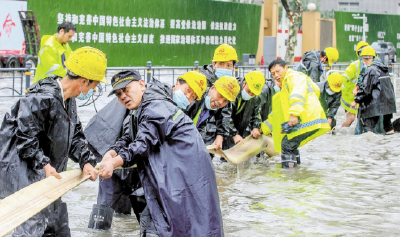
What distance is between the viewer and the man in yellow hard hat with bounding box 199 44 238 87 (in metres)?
7.28

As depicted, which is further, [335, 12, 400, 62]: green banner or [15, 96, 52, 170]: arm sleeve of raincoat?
[335, 12, 400, 62]: green banner

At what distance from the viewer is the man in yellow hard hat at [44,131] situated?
3.61 m

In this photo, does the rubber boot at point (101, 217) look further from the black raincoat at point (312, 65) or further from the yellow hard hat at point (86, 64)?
the black raincoat at point (312, 65)

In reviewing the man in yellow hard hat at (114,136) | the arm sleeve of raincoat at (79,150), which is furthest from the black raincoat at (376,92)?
the arm sleeve of raincoat at (79,150)

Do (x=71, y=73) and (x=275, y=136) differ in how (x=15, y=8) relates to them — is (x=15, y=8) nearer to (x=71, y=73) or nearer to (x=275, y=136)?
(x=275, y=136)

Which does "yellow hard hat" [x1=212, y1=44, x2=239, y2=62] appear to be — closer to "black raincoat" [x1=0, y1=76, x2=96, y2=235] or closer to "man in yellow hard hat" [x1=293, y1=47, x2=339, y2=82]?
"black raincoat" [x1=0, y1=76, x2=96, y2=235]

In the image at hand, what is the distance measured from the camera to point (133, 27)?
1004 inches

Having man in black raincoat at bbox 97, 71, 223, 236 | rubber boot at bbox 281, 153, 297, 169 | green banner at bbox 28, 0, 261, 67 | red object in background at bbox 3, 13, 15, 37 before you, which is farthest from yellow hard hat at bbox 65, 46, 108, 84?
green banner at bbox 28, 0, 261, 67

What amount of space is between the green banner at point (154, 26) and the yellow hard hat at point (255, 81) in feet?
53.8

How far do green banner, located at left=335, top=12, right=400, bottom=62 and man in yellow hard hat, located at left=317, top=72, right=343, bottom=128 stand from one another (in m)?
27.7

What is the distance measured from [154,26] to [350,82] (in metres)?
15.6

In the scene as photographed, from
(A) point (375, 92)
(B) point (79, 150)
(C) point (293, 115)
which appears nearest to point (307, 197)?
(C) point (293, 115)

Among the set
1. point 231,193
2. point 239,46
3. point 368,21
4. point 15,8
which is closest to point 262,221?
point 231,193

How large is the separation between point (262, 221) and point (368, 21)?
3701cm
